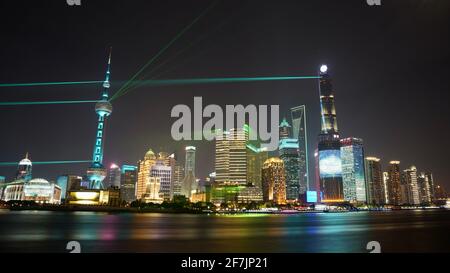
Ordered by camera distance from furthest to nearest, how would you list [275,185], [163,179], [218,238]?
[275,185]
[163,179]
[218,238]

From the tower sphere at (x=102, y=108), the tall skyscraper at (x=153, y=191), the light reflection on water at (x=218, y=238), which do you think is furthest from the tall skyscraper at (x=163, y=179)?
the light reflection on water at (x=218, y=238)

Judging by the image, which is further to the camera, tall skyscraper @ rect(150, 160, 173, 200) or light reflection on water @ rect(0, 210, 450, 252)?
tall skyscraper @ rect(150, 160, 173, 200)

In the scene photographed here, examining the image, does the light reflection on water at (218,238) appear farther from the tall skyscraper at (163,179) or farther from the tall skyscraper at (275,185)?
the tall skyscraper at (275,185)

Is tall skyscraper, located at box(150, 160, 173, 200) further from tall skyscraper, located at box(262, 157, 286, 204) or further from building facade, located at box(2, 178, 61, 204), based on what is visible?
tall skyscraper, located at box(262, 157, 286, 204)

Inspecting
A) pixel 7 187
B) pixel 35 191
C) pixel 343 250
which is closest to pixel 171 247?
pixel 343 250

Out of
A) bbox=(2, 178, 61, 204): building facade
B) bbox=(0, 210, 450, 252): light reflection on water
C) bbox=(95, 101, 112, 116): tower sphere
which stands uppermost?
bbox=(95, 101, 112, 116): tower sphere

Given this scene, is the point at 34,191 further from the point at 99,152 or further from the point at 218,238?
the point at 218,238

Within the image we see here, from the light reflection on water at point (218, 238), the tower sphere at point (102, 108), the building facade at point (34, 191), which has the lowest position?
the light reflection on water at point (218, 238)

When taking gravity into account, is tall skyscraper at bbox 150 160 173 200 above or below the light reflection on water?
above

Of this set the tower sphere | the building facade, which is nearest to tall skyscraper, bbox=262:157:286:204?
the tower sphere

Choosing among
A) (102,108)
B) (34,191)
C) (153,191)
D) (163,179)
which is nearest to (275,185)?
(163,179)

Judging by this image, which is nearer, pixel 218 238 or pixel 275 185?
pixel 218 238

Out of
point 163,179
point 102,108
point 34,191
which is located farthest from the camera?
point 163,179
